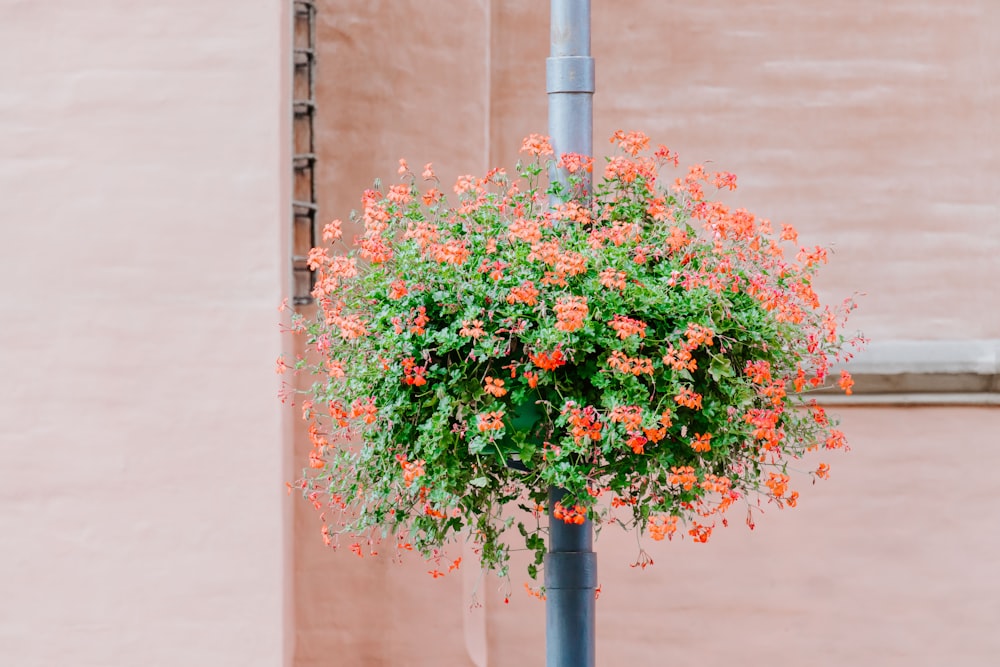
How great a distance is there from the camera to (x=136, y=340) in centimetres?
381

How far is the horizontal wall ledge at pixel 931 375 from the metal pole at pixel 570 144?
195 cm

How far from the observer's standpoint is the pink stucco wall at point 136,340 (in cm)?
379

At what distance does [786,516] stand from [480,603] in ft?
3.58

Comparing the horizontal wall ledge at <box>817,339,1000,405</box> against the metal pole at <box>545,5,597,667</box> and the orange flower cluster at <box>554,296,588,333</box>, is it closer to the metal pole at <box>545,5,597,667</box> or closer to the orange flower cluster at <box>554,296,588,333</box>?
the metal pole at <box>545,5,597,667</box>

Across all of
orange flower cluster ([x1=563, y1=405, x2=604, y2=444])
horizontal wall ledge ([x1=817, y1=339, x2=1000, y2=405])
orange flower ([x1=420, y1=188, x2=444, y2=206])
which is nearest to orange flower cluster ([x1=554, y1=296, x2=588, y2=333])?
orange flower cluster ([x1=563, y1=405, x2=604, y2=444])

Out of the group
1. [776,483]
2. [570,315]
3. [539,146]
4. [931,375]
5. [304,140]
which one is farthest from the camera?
[931,375]

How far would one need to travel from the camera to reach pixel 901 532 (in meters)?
4.60

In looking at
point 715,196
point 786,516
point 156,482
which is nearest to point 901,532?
point 786,516

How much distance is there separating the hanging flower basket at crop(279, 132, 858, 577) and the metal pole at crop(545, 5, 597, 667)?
0.28ft

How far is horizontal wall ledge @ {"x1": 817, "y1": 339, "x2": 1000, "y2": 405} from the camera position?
15.0 ft

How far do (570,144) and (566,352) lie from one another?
486 millimetres

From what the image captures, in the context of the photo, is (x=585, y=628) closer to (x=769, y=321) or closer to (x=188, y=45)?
(x=769, y=321)

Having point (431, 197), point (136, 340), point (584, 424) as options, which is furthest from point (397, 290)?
point (136, 340)

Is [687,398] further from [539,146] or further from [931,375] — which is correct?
[931,375]
